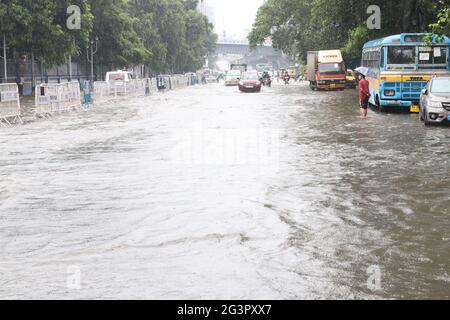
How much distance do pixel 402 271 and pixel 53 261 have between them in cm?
348

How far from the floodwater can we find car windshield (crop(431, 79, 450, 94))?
4322 millimetres

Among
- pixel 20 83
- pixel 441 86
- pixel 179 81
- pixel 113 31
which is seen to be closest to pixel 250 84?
pixel 113 31

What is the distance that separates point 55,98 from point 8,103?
3.66 m

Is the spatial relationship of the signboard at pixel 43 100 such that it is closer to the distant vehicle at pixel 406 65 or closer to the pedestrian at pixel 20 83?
the distant vehicle at pixel 406 65

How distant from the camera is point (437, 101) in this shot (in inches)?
849

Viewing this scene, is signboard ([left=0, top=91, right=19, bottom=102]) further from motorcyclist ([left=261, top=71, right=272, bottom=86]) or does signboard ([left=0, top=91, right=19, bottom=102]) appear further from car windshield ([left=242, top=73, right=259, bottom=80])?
motorcyclist ([left=261, top=71, right=272, bottom=86])

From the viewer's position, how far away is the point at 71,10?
43062 millimetres

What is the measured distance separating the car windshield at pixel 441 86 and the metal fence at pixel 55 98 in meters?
15.0

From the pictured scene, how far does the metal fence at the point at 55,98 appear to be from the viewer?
1110 inches

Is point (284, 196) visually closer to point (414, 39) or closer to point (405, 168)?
point (405, 168)

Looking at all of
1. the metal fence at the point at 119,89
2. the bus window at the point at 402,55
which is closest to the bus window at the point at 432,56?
the bus window at the point at 402,55

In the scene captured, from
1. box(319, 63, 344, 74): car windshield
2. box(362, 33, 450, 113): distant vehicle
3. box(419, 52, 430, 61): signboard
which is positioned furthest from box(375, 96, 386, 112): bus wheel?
box(319, 63, 344, 74): car windshield

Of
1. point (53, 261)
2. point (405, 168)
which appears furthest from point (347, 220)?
point (405, 168)

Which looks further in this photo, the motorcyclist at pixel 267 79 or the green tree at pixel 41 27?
the motorcyclist at pixel 267 79
